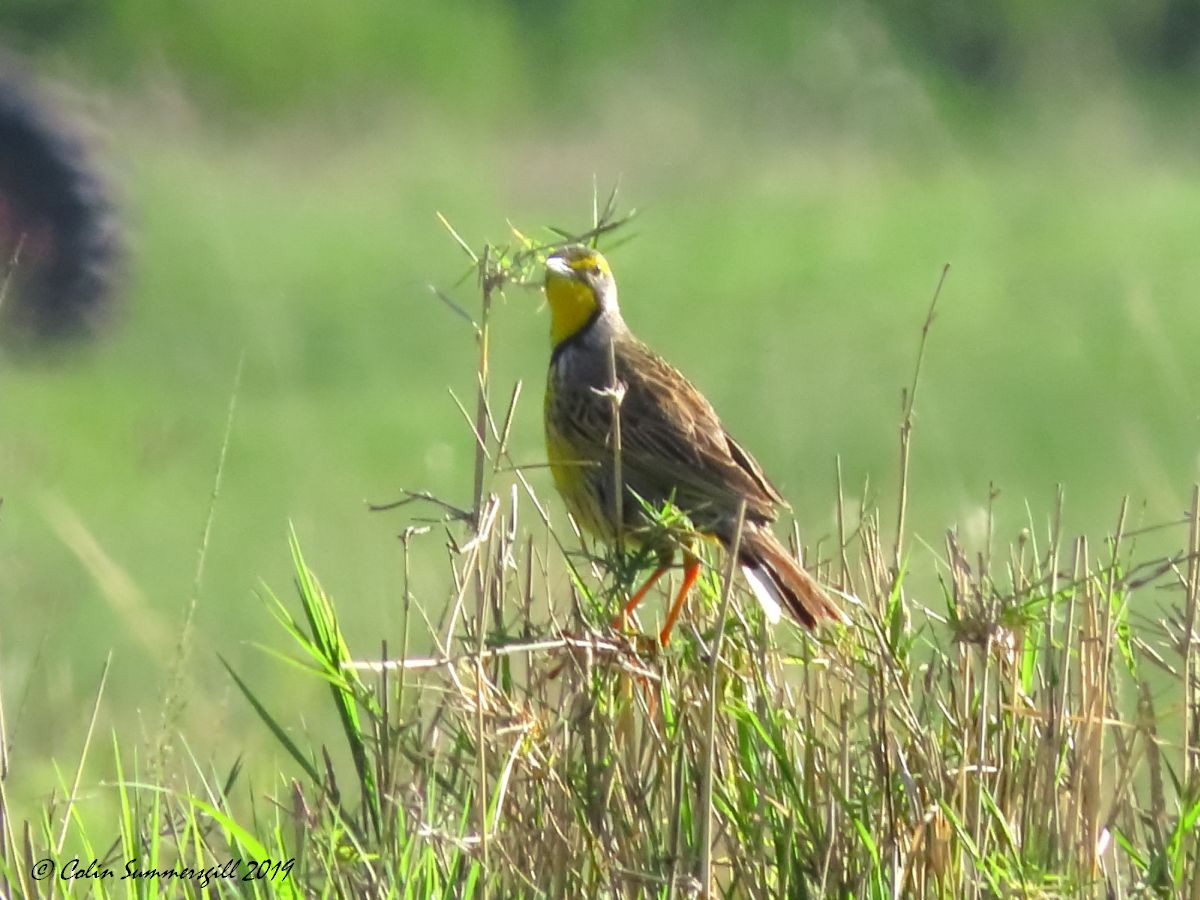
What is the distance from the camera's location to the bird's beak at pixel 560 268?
450 cm

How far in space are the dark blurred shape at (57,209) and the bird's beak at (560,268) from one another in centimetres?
1311

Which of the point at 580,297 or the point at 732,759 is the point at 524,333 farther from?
the point at 732,759

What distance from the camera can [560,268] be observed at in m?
4.66

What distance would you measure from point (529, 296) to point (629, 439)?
3073 millimetres

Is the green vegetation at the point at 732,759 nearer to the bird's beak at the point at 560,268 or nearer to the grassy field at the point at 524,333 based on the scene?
the bird's beak at the point at 560,268

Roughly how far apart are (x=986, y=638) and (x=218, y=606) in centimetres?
766

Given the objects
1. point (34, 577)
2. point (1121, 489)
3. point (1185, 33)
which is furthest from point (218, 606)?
point (1185, 33)

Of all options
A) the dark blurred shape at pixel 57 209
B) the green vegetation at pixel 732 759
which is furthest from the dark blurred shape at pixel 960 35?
the green vegetation at pixel 732 759

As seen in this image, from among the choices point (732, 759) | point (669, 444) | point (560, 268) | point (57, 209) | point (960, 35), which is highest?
point (960, 35)

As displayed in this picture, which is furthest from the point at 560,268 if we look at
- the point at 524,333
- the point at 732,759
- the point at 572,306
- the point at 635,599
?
the point at 524,333

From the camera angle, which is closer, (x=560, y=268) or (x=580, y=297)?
(x=560, y=268)

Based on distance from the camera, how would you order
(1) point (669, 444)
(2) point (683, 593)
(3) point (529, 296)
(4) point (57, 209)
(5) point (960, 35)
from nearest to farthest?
(2) point (683, 593)
(1) point (669, 444)
(3) point (529, 296)
(4) point (57, 209)
(5) point (960, 35)

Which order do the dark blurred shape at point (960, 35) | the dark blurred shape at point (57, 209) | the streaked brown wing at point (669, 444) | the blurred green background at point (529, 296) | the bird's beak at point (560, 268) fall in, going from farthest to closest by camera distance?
the dark blurred shape at point (960, 35)
the dark blurred shape at point (57, 209)
the blurred green background at point (529, 296)
the streaked brown wing at point (669, 444)
the bird's beak at point (560, 268)

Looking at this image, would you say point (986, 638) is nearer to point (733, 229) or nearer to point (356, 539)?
point (356, 539)
